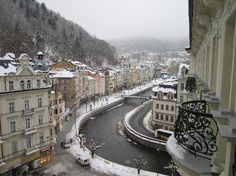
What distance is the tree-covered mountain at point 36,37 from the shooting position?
3199 inches

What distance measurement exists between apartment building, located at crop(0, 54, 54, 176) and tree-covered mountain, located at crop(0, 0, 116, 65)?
5185 cm

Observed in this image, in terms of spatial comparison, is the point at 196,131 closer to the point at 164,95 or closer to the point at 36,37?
the point at 164,95

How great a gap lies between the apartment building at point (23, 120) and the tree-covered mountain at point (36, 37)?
170 feet

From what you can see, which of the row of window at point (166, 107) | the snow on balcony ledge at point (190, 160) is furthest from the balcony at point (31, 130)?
the snow on balcony ledge at point (190, 160)

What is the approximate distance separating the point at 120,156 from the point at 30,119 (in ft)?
46.6

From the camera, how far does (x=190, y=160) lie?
4.41 meters

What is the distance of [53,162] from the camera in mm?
31484

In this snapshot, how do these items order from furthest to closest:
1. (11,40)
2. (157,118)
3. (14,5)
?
(14,5) → (11,40) → (157,118)

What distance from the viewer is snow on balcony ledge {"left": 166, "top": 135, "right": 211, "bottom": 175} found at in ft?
13.3

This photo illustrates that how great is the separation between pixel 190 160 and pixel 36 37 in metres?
95.9

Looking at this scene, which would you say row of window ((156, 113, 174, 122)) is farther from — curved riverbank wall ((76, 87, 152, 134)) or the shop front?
the shop front

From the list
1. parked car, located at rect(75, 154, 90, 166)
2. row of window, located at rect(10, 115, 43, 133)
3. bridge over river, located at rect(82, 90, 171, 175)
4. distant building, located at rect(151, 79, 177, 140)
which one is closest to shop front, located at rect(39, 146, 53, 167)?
parked car, located at rect(75, 154, 90, 166)

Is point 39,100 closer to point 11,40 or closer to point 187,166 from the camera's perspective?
point 187,166

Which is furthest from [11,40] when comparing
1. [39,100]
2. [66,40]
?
[39,100]
